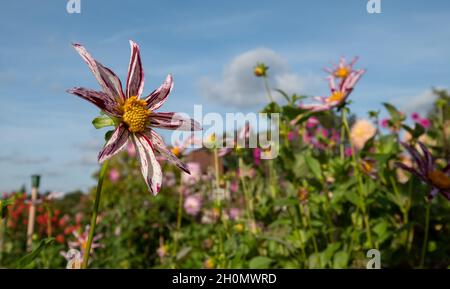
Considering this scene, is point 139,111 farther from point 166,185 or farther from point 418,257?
point 166,185

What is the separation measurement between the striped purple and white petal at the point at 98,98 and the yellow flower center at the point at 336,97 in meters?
1.36

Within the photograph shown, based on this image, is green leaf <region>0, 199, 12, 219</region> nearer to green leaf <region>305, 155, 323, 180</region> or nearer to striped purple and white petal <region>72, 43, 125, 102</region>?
striped purple and white petal <region>72, 43, 125, 102</region>

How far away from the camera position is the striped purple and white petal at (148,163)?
92cm

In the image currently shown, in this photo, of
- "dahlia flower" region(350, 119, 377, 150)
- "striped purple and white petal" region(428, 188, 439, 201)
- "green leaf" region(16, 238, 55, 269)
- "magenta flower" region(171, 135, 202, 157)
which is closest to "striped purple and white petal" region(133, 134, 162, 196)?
"green leaf" region(16, 238, 55, 269)

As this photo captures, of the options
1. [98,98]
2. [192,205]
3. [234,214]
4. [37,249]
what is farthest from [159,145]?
[192,205]

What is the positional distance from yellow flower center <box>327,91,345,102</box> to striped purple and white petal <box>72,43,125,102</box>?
52.3 inches

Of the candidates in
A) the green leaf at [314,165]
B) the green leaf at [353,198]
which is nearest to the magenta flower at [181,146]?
the green leaf at [314,165]

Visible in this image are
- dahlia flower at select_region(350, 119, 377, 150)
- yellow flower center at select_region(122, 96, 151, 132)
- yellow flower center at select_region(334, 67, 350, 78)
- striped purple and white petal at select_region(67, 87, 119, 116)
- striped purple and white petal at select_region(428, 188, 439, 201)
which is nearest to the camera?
striped purple and white petal at select_region(67, 87, 119, 116)

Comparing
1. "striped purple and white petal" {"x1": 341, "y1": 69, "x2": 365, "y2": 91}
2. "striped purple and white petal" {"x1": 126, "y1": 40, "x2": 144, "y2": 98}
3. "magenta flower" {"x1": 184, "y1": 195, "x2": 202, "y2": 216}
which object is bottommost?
"magenta flower" {"x1": 184, "y1": 195, "x2": 202, "y2": 216}

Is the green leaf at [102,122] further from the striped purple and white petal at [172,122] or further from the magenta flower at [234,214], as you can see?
the magenta flower at [234,214]

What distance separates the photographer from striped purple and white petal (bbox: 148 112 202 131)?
983mm
